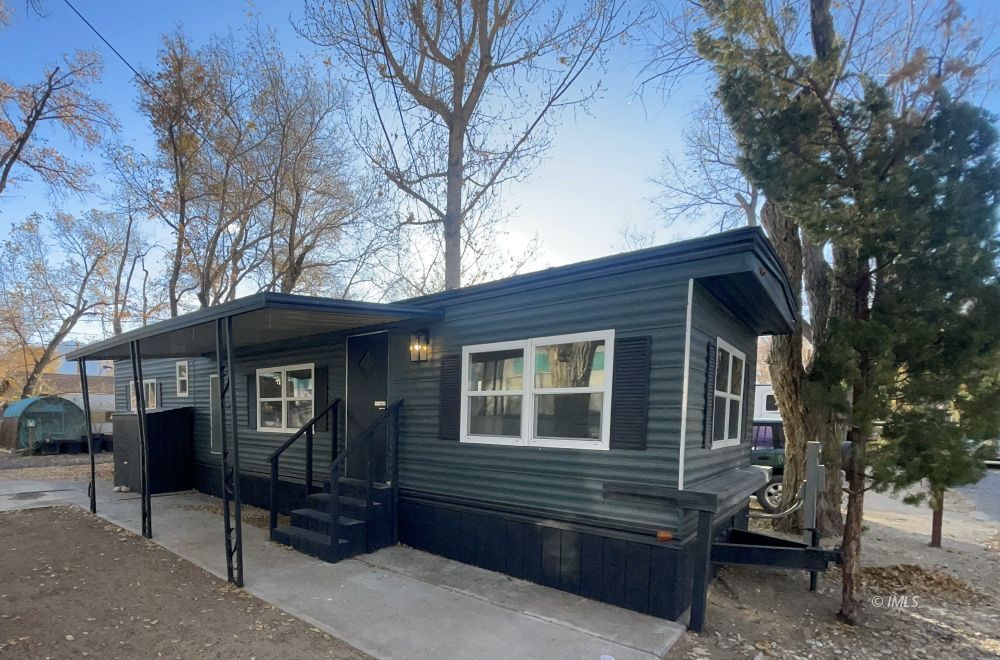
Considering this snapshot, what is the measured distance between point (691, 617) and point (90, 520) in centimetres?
750

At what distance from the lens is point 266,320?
218 inches

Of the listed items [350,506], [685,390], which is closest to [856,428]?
[685,390]

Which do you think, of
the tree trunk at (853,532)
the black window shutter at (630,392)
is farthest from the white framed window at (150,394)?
the tree trunk at (853,532)

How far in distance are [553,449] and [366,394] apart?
9.19ft

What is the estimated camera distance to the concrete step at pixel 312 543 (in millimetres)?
5250

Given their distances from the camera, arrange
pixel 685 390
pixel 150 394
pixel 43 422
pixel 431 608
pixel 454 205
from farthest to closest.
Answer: pixel 43 422 < pixel 454 205 < pixel 150 394 < pixel 431 608 < pixel 685 390

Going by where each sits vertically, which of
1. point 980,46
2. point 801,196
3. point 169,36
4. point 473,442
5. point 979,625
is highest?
point 169,36

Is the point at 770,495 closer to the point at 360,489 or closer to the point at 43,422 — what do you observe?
the point at 360,489

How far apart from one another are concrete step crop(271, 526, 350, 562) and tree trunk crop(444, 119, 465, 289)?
643cm

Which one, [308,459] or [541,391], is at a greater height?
[541,391]

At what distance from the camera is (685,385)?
13.1 ft

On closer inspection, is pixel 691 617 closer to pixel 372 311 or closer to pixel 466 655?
pixel 466 655

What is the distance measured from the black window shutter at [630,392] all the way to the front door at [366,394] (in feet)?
9.54

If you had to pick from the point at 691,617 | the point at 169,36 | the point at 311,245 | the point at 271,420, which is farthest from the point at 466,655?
the point at 169,36
